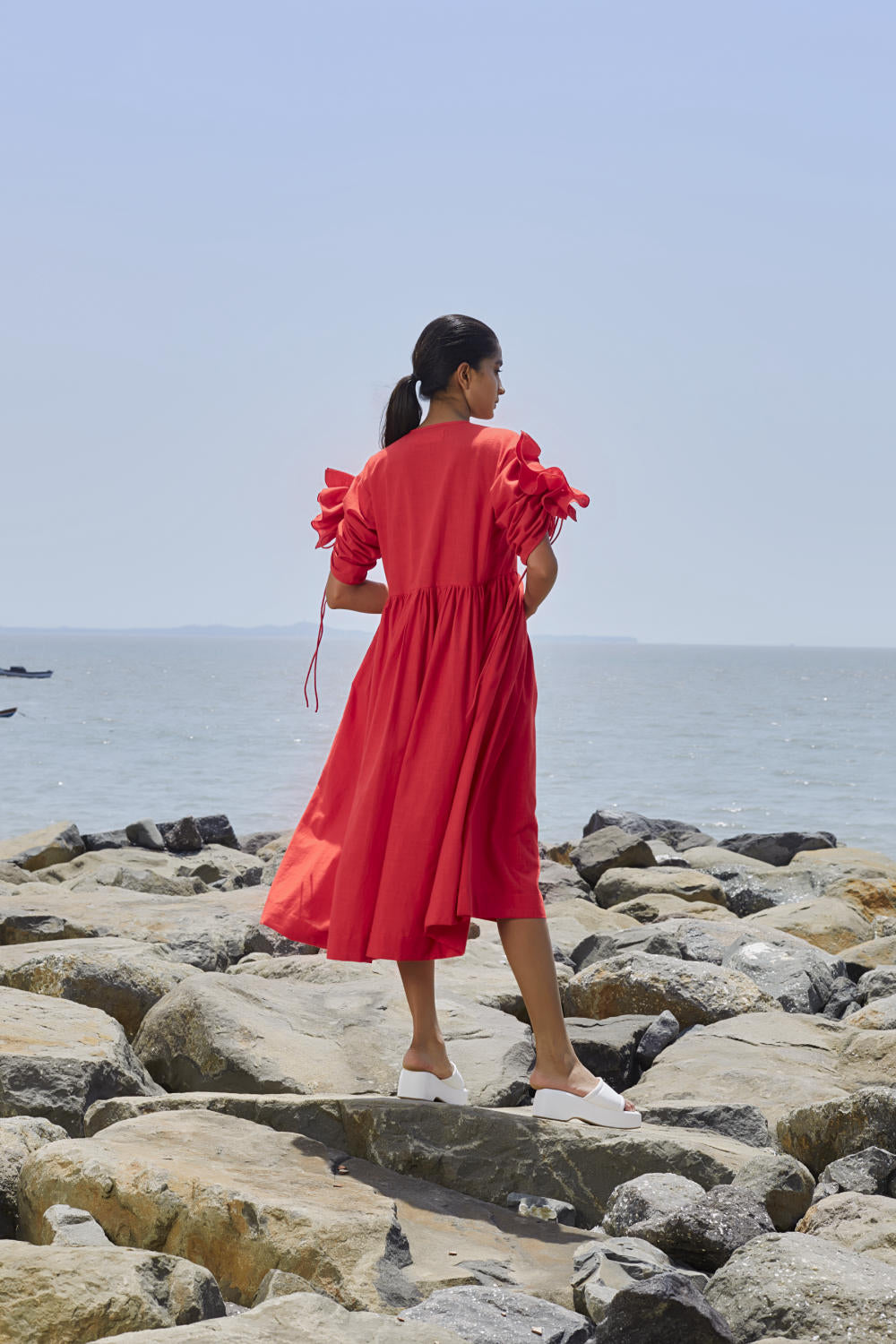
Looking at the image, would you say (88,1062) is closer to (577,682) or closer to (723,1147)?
(723,1147)

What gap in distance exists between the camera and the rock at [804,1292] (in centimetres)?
220

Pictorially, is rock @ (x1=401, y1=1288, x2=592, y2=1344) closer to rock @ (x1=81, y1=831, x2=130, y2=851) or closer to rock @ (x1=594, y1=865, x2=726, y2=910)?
rock @ (x1=594, y1=865, x2=726, y2=910)

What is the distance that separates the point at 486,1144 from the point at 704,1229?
638 mm

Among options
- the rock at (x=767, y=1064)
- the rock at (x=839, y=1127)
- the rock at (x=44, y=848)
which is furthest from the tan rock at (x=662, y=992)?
the rock at (x=44, y=848)

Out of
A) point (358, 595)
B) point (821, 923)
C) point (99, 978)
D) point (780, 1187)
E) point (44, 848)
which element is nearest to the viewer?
point (780, 1187)

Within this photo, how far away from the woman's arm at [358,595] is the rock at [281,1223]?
1.42 meters

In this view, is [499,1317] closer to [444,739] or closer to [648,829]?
[444,739]

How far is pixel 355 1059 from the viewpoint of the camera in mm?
3695

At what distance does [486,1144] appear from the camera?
122 inches

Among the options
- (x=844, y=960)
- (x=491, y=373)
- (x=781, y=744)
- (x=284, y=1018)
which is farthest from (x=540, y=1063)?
(x=781, y=744)

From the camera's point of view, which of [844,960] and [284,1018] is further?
[844,960]

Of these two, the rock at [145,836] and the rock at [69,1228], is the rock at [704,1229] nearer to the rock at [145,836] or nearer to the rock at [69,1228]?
the rock at [69,1228]

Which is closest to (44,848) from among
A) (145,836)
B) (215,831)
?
(145,836)

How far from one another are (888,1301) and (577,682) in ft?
235
